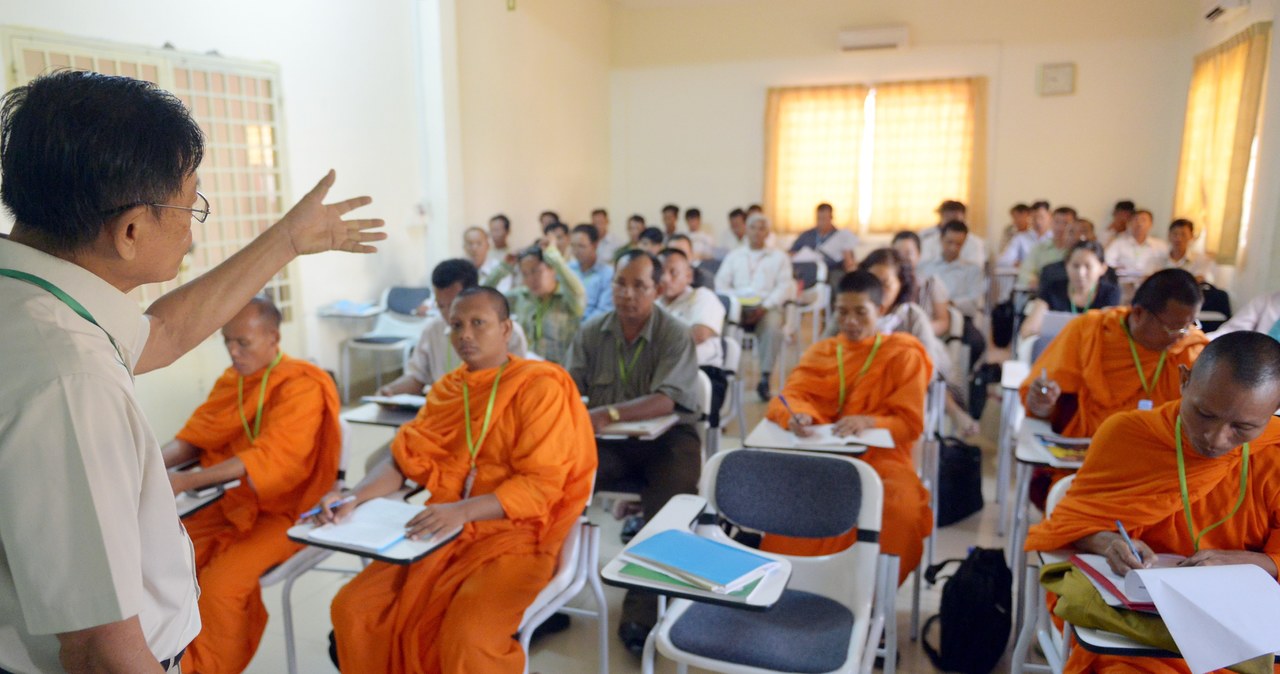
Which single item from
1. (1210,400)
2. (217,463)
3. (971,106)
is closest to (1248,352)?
(1210,400)

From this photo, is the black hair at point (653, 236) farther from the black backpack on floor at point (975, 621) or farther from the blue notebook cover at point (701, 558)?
the blue notebook cover at point (701, 558)

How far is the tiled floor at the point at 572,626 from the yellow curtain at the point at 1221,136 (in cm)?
386

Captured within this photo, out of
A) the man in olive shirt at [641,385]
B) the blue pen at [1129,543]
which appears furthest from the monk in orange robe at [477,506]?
the blue pen at [1129,543]

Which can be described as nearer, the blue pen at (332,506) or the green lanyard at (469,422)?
the blue pen at (332,506)

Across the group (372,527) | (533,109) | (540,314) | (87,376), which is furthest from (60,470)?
(533,109)

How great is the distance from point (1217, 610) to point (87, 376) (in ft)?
5.90

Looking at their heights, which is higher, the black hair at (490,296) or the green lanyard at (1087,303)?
the black hair at (490,296)

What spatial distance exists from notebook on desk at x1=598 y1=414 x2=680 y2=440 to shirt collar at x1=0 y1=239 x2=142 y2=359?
2006 millimetres

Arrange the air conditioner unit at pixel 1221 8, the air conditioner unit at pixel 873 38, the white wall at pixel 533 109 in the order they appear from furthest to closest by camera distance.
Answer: the air conditioner unit at pixel 873 38 → the white wall at pixel 533 109 → the air conditioner unit at pixel 1221 8

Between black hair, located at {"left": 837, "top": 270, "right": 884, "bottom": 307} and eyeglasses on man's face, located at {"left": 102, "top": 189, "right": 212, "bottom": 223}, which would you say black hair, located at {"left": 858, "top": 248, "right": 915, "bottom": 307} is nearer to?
black hair, located at {"left": 837, "top": 270, "right": 884, "bottom": 307}

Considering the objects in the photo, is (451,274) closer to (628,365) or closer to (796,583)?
(628,365)

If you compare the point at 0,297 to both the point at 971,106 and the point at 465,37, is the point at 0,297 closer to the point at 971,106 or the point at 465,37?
the point at 465,37

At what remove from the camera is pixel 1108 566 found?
1.76m

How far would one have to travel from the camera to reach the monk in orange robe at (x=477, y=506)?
205 cm
